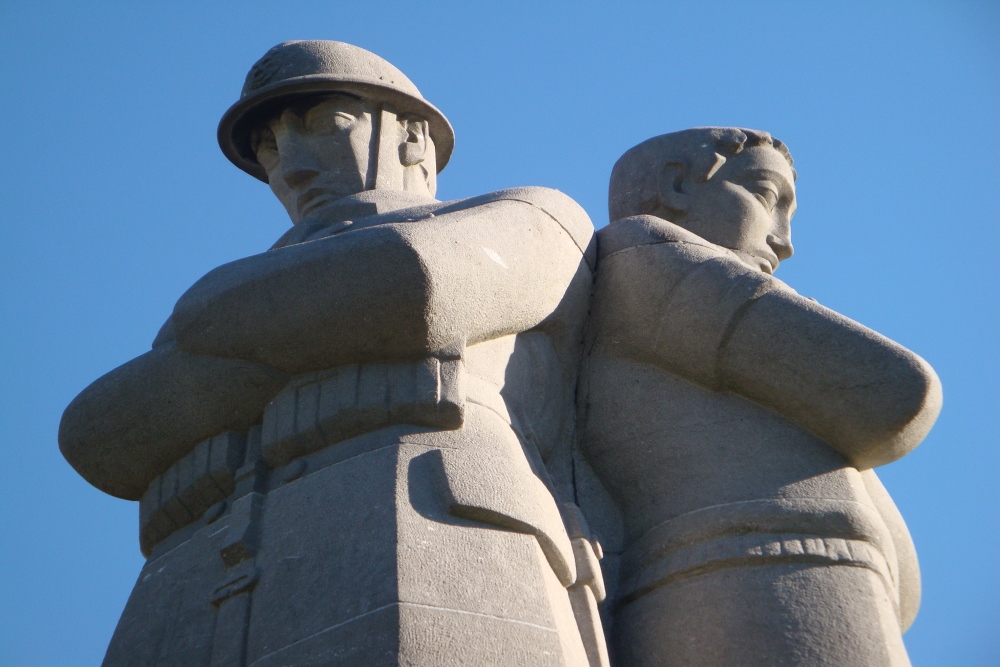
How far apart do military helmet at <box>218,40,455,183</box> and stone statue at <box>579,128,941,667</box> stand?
3.91ft

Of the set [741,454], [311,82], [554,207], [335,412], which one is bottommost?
[741,454]

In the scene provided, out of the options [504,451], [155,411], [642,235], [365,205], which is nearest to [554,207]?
[642,235]

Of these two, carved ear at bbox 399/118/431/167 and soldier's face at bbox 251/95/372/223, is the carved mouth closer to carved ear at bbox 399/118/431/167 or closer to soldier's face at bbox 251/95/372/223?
carved ear at bbox 399/118/431/167

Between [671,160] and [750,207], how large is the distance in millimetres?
421

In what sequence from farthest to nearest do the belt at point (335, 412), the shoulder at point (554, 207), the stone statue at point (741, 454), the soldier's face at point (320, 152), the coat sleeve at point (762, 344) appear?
the soldier's face at point (320, 152), the shoulder at point (554, 207), the coat sleeve at point (762, 344), the stone statue at point (741, 454), the belt at point (335, 412)

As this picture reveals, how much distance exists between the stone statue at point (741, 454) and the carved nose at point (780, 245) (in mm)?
650

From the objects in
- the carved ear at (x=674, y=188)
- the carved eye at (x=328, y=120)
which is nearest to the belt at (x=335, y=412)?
the carved eye at (x=328, y=120)

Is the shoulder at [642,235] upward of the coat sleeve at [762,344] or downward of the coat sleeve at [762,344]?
upward

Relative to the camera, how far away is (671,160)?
6.64m

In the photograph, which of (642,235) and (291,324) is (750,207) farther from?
(291,324)

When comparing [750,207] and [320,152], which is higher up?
[320,152]

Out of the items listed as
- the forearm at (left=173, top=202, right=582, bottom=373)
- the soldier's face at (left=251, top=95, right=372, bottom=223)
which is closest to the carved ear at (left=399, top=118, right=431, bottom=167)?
the soldier's face at (left=251, top=95, right=372, bottom=223)

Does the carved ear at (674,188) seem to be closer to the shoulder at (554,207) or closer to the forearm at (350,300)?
the shoulder at (554,207)

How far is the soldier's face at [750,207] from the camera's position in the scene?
6473mm
